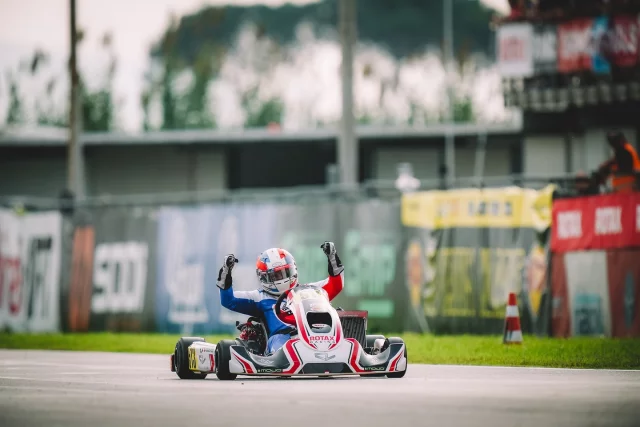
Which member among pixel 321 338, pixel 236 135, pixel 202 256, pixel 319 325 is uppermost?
pixel 236 135

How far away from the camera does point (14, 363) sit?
699 inches

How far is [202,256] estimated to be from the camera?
83.7ft

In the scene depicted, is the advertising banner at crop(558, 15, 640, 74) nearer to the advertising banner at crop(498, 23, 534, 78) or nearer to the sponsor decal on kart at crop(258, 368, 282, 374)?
the advertising banner at crop(498, 23, 534, 78)

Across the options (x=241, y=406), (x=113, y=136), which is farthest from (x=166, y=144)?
(x=241, y=406)

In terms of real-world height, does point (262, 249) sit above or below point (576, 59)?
below

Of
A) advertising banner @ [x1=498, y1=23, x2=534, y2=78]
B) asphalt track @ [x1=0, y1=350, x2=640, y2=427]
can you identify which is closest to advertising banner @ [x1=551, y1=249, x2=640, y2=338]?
asphalt track @ [x1=0, y1=350, x2=640, y2=427]

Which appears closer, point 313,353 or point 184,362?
point 313,353

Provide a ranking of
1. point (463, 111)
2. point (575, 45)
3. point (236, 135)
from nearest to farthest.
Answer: point (575, 45)
point (236, 135)
point (463, 111)

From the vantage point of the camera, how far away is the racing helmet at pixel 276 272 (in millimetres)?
14234

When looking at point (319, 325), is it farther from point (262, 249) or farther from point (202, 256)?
point (202, 256)

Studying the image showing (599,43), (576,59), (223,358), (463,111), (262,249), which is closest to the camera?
(223,358)

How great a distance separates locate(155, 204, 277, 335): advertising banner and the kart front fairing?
10718 millimetres

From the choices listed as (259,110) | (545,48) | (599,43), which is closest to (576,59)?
(599,43)

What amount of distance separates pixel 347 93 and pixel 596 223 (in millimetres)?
7256
